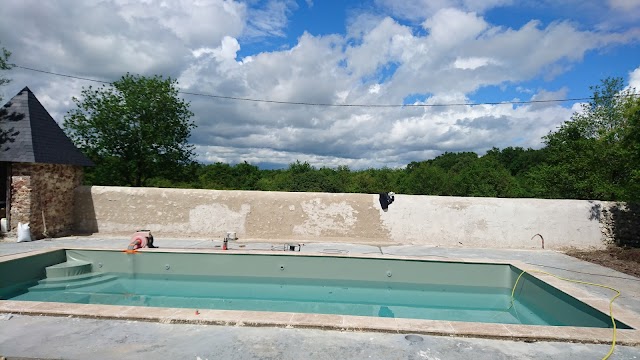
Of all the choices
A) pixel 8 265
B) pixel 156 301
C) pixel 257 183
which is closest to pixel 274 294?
pixel 156 301

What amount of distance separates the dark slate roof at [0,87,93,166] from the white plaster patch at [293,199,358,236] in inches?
231

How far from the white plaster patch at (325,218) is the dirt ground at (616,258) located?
485cm

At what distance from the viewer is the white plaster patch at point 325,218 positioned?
9.50m

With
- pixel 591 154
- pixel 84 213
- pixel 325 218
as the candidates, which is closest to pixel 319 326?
pixel 325 218

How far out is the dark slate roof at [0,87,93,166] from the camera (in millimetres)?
8750

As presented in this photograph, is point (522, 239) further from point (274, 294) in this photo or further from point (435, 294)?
point (274, 294)

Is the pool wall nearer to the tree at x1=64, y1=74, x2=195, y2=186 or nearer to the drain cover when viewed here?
the drain cover

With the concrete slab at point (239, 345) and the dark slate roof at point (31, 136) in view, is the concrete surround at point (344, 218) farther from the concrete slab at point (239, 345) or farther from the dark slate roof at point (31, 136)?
the concrete slab at point (239, 345)

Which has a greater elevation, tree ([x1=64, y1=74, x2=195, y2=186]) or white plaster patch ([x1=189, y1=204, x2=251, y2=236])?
tree ([x1=64, y1=74, x2=195, y2=186])

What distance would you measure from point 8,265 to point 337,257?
5328 mm

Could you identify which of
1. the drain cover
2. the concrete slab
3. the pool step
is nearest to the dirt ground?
the concrete slab

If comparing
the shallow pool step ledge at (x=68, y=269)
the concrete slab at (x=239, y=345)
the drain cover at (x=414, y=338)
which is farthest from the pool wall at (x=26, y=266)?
the drain cover at (x=414, y=338)

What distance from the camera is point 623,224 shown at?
9.23m

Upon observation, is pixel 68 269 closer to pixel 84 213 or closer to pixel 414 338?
pixel 84 213
